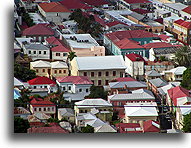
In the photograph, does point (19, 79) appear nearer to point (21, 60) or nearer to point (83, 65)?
point (21, 60)

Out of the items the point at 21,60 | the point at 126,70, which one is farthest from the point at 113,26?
the point at 21,60

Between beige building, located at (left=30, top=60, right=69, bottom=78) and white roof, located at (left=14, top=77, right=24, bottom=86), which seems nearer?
white roof, located at (left=14, top=77, right=24, bottom=86)

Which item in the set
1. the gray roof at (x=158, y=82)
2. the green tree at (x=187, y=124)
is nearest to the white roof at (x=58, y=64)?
the gray roof at (x=158, y=82)

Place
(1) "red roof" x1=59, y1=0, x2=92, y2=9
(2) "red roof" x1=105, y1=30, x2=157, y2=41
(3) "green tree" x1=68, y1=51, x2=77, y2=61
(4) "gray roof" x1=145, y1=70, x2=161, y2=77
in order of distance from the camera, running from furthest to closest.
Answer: (2) "red roof" x1=105, y1=30, x2=157, y2=41 → (1) "red roof" x1=59, y1=0, x2=92, y2=9 → (4) "gray roof" x1=145, y1=70, x2=161, y2=77 → (3) "green tree" x1=68, y1=51, x2=77, y2=61

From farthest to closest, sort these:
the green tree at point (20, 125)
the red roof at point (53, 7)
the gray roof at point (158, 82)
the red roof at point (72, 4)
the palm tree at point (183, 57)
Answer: the red roof at point (72, 4) → the red roof at point (53, 7) → the palm tree at point (183, 57) → the gray roof at point (158, 82) → the green tree at point (20, 125)

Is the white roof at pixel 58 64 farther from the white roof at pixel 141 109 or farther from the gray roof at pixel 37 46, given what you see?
the white roof at pixel 141 109

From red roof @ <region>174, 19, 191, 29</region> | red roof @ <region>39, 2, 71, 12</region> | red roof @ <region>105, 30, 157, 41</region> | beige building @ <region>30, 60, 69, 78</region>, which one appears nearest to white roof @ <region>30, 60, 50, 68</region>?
beige building @ <region>30, 60, 69, 78</region>

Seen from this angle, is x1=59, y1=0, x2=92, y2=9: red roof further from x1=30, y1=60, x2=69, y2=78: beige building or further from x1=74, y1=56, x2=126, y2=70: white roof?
x1=30, y1=60, x2=69, y2=78: beige building
